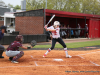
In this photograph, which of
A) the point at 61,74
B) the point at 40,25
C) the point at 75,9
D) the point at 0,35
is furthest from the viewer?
the point at 75,9

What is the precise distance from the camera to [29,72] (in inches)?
198

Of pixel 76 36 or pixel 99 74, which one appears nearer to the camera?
pixel 99 74

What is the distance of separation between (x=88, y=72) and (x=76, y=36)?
18224 millimetres

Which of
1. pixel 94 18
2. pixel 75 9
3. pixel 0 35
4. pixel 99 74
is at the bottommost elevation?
pixel 99 74

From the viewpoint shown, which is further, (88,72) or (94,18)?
(94,18)

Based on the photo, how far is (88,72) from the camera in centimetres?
518

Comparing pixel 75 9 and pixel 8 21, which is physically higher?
pixel 75 9

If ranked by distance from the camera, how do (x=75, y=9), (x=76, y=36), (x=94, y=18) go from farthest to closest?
(x=75, y=9) → (x=94, y=18) → (x=76, y=36)

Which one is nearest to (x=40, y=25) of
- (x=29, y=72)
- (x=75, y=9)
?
(x=29, y=72)

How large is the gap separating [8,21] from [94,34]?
23988 mm

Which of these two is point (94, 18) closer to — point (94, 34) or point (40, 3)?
point (94, 34)

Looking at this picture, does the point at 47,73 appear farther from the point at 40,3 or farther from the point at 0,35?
the point at 40,3

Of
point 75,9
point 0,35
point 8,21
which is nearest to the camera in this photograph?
point 0,35

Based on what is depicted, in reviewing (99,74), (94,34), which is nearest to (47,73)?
(99,74)
